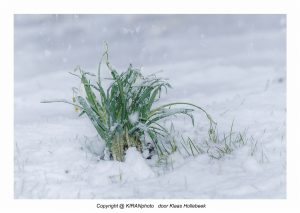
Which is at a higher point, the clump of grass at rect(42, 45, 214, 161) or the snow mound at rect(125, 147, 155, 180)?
the clump of grass at rect(42, 45, 214, 161)

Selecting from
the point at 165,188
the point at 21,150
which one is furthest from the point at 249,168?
the point at 21,150

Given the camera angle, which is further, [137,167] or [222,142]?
[222,142]

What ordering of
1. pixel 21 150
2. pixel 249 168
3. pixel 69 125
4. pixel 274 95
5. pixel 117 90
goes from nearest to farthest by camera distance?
pixel 249 168, pixel 117 90, pixel 21 150, pixel 69 125, pixel 274 95

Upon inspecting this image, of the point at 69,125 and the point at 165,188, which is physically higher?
the point at 69,125

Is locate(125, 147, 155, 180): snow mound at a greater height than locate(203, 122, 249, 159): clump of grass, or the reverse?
locate(203, 122, 249, 159): clump of grass

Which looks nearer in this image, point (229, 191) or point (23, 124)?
point (229, 191)

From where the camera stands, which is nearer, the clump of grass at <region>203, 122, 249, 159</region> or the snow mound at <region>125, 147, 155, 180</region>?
the snow mound at <region>125, 147, 155, 180</region>

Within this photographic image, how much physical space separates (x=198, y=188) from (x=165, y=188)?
0.21 metres

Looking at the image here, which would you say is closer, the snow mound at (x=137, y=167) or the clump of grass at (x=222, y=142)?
the snow mound at (x=137, y=167)

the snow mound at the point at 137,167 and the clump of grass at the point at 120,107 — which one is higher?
the clump of grass at the point at 120,107

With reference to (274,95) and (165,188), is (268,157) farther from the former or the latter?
(274,95)

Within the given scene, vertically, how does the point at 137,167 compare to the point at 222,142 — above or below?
below

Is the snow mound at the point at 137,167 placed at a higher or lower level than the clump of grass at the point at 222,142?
lower

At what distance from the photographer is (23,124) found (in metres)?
5.89
